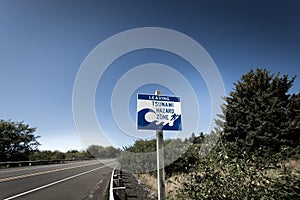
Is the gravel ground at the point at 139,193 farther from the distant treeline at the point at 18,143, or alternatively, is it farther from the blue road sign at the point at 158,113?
the distant treeline at the point at 18,143

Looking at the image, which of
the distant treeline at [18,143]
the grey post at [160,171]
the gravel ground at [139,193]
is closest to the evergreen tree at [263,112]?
the gravel ground at [139,193]

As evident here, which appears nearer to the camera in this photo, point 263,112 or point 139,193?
point 139,193

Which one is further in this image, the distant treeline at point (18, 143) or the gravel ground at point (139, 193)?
the distant treeline at point (18, 143)

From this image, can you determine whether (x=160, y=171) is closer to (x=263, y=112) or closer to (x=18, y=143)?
(x=263, y=112)

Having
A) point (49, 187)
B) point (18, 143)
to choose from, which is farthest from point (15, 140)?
point (49, 187)

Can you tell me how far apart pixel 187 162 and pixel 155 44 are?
2.55 m

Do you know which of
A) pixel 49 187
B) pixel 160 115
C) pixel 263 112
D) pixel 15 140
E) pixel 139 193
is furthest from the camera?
pixel 15 140

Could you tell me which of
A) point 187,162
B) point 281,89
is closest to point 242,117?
point 281,89

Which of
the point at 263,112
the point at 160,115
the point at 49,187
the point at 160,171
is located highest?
the point at 263,112

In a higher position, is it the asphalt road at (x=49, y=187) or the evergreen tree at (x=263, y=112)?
the evergreen tree at (x=263, y=112)

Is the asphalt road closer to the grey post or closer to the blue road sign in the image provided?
the grey post

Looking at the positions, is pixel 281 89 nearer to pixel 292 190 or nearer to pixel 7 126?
pixel 292 190

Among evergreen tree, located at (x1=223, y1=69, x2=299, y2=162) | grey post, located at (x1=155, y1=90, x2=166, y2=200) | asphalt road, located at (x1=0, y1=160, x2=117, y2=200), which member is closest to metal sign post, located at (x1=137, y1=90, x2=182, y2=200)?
grey post, located at (x1=155, y1=90, x2=166, y2=200)

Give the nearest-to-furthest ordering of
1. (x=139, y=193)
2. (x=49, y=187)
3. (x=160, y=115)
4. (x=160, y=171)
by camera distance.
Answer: (x=160, y=115), (x=160, y=171), (x=139, y=193), (x=49, y=187)
